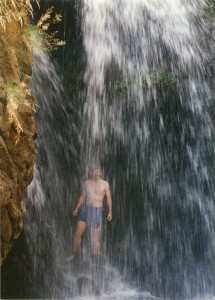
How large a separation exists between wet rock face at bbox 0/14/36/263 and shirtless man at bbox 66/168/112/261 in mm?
2217

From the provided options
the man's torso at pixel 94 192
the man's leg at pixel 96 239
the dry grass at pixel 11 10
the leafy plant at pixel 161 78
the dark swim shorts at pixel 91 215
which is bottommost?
the man's leg at pixel 96 239

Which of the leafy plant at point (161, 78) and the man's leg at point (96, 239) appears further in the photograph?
the leafy plant at point (161, 78)

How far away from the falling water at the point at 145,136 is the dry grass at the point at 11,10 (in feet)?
9.69

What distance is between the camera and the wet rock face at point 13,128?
4.54m

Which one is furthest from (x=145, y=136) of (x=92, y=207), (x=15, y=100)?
(x=15, y=100)

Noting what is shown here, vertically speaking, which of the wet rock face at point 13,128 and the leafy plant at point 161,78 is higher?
the leafy plant at point 161,78

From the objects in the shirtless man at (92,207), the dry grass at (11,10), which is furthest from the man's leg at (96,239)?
the dry grass at (11,10)

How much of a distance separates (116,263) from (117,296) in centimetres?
124

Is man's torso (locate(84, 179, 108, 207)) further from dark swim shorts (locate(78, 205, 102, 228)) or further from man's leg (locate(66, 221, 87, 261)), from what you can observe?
man's leg (locate(66, 221, 87, 261))

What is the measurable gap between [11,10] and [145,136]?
15.3 ft

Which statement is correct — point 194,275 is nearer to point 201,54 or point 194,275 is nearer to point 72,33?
point 201,54

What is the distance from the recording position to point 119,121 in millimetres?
8820

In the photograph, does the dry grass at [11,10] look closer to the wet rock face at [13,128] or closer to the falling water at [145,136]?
the wet rock face at [13,128]

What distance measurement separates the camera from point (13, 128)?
4.82 metres
